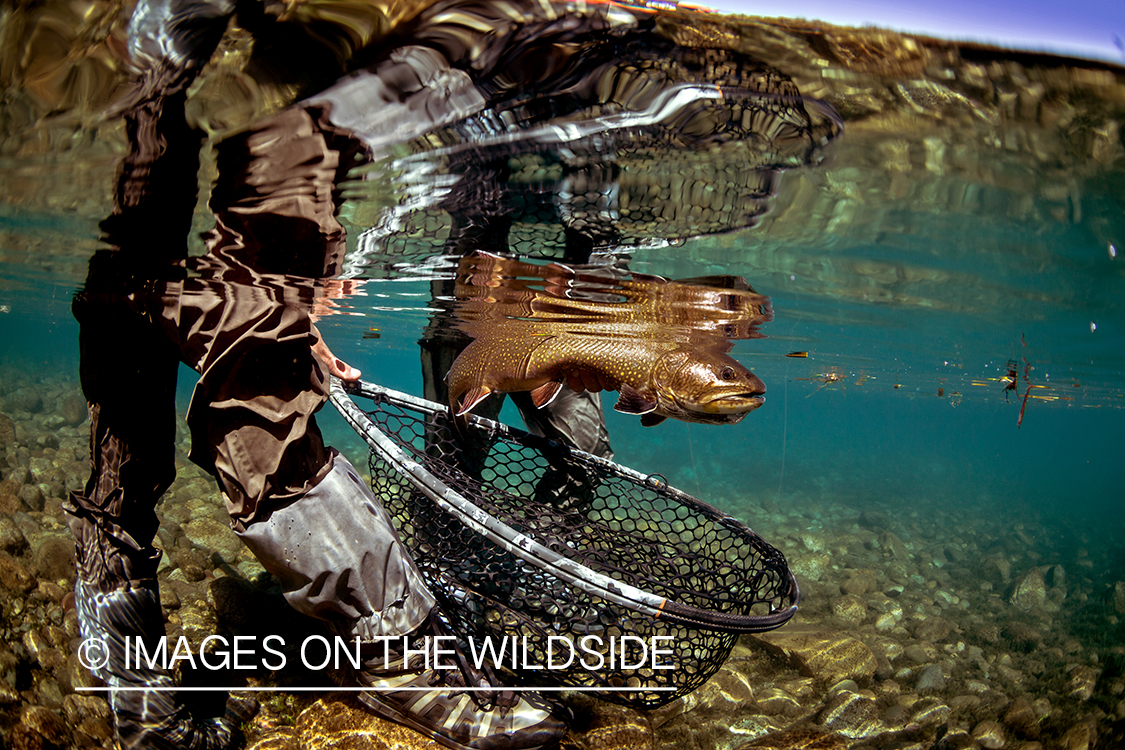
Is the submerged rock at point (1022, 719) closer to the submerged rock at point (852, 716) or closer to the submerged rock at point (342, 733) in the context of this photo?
the submerged rock at point (852, 716)

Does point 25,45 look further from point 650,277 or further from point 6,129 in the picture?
point 650,277

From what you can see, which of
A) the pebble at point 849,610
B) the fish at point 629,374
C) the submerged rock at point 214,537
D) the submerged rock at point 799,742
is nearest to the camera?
the fish at point 629,374

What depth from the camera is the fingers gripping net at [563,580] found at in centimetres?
255

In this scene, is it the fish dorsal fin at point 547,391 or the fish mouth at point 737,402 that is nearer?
the fish mouth at point 737,402

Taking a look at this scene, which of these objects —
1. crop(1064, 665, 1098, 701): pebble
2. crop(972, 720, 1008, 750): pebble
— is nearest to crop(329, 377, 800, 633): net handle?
crop(972, 720, 1008, 750): pebble

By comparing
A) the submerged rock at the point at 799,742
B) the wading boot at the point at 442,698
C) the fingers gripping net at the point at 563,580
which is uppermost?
the fingers gripping net at the point at 563,580

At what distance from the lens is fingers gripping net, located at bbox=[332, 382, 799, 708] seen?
2.55 m

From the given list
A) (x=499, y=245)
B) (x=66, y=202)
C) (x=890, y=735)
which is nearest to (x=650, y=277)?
(x=499, y=245)

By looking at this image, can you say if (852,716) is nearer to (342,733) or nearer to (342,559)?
(342,733)

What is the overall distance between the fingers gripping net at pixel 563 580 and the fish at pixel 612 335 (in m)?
0.60

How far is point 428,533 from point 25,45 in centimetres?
324

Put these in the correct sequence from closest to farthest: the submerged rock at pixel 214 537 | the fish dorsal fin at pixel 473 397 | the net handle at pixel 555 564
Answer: the net handle at pixel 555 564
the fish dorsal fin at pixel 473 397
the submerged rock at pixel 214 537

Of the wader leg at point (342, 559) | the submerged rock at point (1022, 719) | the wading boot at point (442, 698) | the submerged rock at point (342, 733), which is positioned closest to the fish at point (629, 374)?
the wader leg at point (342, 559)

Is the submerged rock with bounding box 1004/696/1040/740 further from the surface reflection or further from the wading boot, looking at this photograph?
the wading boot
